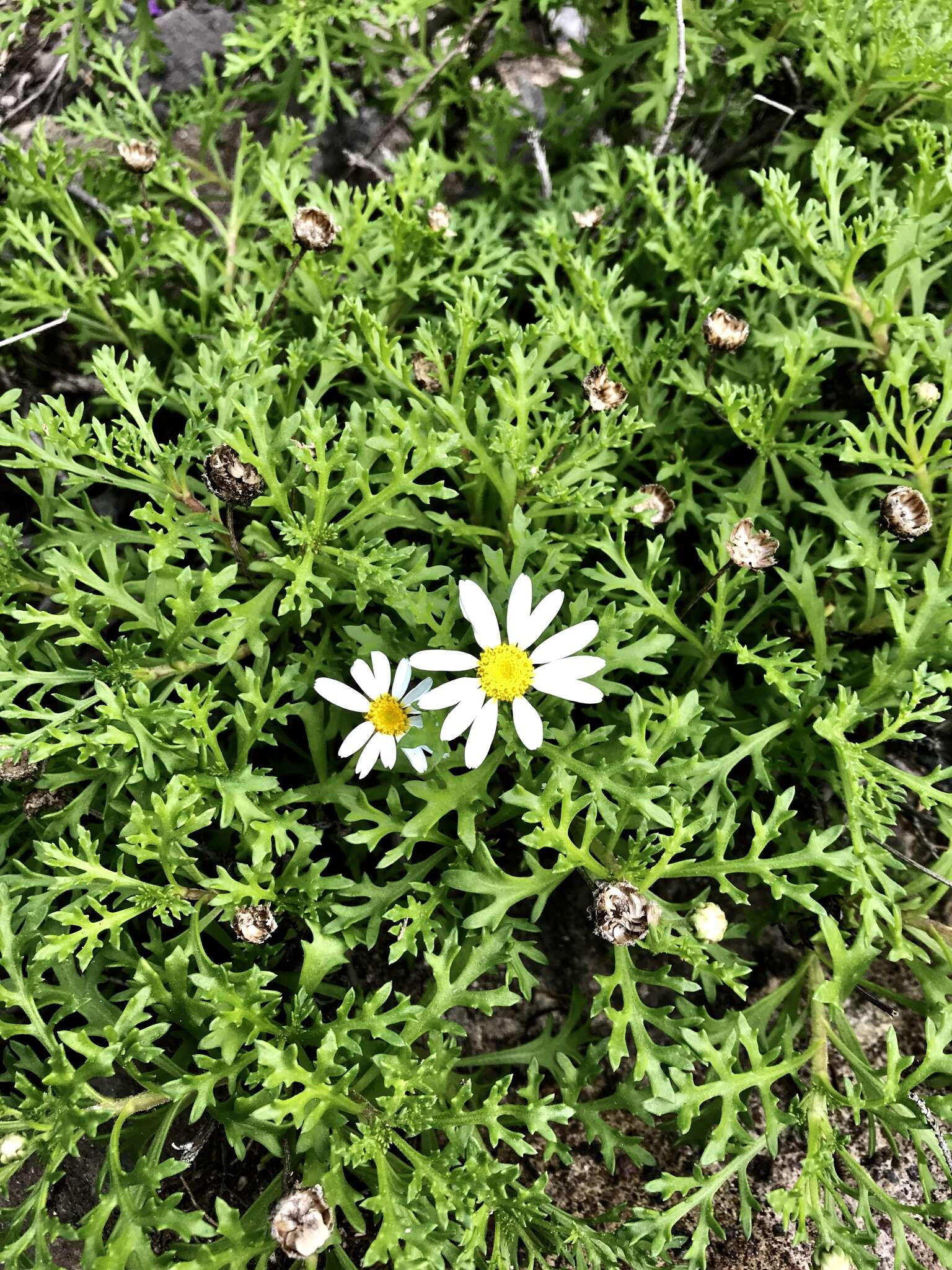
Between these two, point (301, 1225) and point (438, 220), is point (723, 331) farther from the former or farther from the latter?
point (301, 1225)

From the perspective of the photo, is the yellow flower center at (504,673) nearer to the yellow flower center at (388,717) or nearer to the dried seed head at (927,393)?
the yellow flower center at (388,717)

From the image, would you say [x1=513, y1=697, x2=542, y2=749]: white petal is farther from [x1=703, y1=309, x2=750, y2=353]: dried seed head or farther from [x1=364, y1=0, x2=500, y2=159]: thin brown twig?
[x1=364, y1=0, x2=500, y2=159]: thin brown twig

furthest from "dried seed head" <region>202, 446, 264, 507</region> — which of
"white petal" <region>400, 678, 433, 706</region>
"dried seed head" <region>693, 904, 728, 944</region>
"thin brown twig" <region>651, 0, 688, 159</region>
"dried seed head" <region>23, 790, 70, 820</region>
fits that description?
"thin brown twig" <region>651, 0, 688, 159</region>

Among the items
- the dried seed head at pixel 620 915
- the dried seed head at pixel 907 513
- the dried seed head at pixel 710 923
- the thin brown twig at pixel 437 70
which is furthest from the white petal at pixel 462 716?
the thin brown twig at pixel 437 70

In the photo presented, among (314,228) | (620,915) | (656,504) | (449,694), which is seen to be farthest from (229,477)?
(620,915)

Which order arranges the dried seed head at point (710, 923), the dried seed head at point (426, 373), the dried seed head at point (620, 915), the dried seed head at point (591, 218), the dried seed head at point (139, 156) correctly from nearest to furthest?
the dried seed head at point (620, 915) < the dried seed head at point (710, 923) < the dried seed head at point (426, 373) < the dried seed head at point (139, 156) < the dried seed head at point (591, 218)

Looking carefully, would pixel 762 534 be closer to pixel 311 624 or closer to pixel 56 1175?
pixel 311 624
